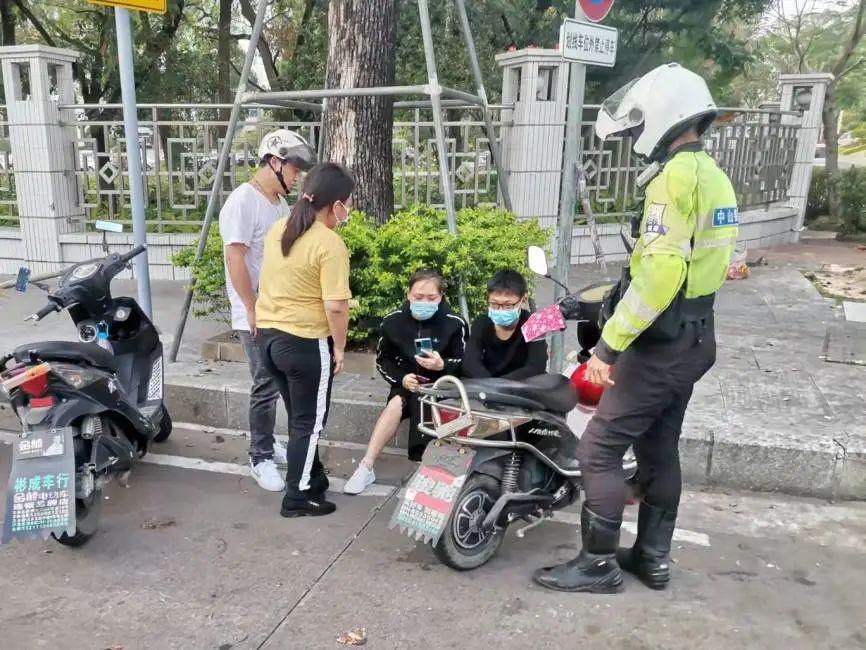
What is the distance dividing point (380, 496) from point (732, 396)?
2228 millimetres

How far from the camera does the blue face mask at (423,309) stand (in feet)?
11.6

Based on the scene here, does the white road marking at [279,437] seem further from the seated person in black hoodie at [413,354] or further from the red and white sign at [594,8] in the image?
the red and white sign at [594,8]

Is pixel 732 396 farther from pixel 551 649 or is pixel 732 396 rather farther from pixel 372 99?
pixel 372 99

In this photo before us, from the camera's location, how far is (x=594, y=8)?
371cm

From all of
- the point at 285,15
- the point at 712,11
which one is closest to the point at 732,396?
the point at 712,11

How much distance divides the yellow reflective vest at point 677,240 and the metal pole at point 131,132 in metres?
3.03

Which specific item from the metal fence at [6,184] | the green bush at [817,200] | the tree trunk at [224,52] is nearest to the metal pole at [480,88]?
the metal fence at [6,184]

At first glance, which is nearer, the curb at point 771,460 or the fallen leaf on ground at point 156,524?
the fallen leaf on ground at point 156,524

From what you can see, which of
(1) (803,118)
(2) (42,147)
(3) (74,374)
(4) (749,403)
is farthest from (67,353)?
(1) (803,118)

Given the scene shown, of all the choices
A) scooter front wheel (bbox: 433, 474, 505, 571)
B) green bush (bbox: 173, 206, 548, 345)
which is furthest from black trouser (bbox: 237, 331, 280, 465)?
scooter front wheel (bbox: 433, 474, 505, 571)

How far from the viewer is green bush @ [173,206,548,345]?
4.45m

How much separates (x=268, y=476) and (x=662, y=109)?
2516 mm

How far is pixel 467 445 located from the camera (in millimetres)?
2980

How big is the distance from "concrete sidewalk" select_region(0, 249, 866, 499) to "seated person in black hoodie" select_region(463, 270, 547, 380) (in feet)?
3.47
